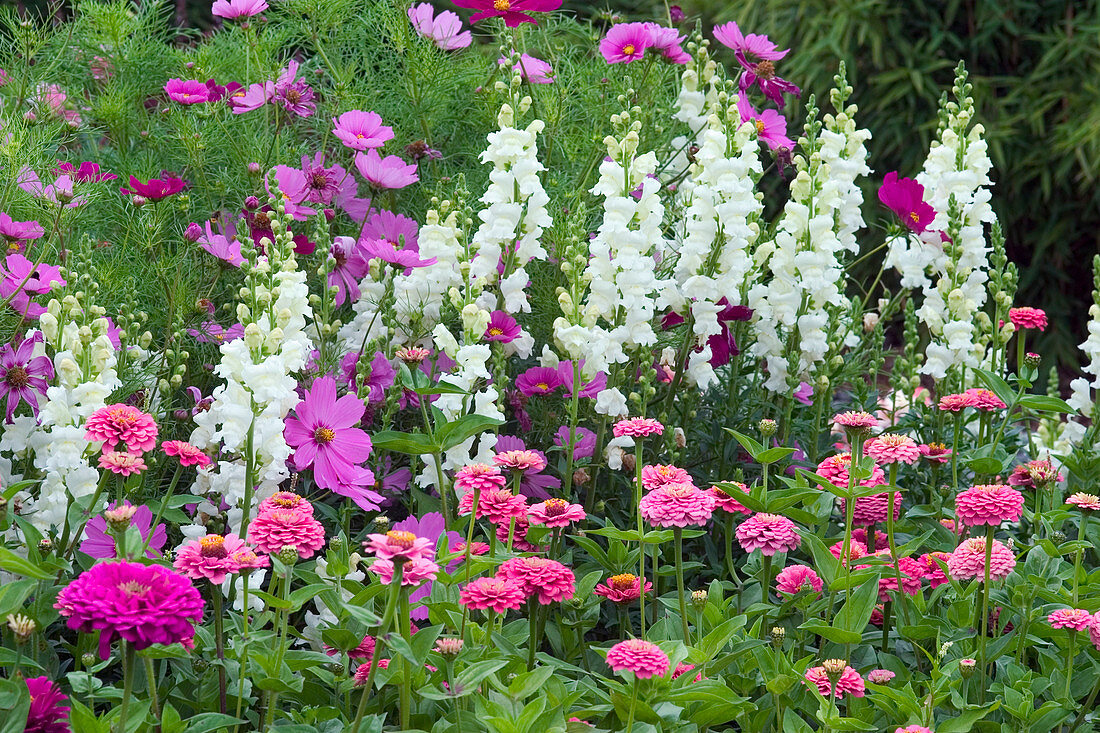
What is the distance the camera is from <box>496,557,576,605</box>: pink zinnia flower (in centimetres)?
125

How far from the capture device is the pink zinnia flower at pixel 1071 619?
4.21ft

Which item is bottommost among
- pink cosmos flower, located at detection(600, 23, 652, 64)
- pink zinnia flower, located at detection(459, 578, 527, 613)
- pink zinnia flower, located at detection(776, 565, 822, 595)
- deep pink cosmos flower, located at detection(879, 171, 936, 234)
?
pink zinnia flower, located at detection(776, 565, 822, 595)

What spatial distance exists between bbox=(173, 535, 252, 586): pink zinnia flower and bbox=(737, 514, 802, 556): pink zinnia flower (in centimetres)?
60

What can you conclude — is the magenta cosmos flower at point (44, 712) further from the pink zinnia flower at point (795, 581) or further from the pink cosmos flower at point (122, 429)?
the pink zinnia flower at point (795, 581)

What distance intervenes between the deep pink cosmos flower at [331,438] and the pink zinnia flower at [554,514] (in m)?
0.29

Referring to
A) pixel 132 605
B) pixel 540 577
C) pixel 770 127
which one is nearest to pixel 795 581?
pixel 540 577

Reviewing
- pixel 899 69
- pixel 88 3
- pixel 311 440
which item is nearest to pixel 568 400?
pixel 311 440

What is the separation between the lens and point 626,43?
2.22 meters

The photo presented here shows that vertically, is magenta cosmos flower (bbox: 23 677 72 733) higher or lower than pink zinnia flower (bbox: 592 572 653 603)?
higher

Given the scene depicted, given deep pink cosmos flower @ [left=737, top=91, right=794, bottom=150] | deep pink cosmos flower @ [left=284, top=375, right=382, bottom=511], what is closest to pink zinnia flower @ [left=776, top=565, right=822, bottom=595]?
deep pink cosmos flower @ [left=284, top=375, right=382, bottom=511]

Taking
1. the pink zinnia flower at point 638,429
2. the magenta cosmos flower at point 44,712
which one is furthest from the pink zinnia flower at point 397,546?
the pink zinnia flower at point 638,429

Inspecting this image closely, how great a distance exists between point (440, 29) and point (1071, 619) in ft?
5.47

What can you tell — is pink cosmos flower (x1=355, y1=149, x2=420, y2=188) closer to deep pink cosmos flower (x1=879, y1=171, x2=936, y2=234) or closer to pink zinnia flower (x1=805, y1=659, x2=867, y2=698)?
deep pink cosmos flower (x1=879, y1=171, x2=936, y2=234)

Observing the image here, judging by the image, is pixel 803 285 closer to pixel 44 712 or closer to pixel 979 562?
pixel 979 562
